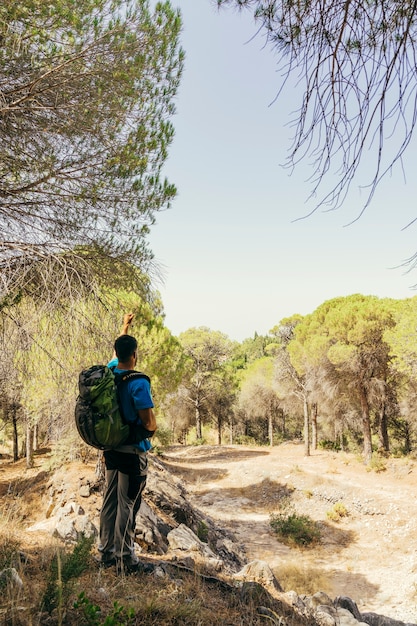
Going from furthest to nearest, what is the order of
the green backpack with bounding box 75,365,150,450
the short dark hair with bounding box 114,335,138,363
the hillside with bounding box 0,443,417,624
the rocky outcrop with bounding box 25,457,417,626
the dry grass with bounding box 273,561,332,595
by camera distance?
the hillside with bounding box 0,443,417,624 < the dry grass with bounding box 273,561,332,595 < the rocky outcrop with bounding box 25,457,417,626 < the short dark hair with bounding box 114,335,138,363 < the green backpack with bounding box 75,365,150,450

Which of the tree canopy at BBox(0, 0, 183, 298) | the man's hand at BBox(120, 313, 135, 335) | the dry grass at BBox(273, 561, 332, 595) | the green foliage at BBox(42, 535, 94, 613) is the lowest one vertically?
the dry grass at BBox(273, 561, 332, 595)

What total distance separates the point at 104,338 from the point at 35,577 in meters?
2.21

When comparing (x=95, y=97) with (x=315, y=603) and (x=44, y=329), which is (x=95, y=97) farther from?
(x=315, y=603)

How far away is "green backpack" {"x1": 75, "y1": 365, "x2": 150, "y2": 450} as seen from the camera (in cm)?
296

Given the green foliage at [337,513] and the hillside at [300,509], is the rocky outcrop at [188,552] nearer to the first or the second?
the hillside at [300,509]

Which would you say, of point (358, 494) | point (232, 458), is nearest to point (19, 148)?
point (358, 494)

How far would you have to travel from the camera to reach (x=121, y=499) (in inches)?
127

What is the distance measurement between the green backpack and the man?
10 cm

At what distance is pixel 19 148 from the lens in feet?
15.1

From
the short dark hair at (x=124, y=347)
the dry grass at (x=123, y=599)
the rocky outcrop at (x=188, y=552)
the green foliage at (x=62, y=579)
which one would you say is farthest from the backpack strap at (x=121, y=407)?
the rocky outcrop at (x=188, y=552)

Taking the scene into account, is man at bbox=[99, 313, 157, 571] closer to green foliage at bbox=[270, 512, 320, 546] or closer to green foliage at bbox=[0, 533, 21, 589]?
green foliage at bbox=[0, 533, 21, 589]

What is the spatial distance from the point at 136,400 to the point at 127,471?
585 millimetres

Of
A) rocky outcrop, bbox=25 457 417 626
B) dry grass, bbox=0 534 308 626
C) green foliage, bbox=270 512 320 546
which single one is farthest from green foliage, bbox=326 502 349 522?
dry grass, bbox=0 534 308 626

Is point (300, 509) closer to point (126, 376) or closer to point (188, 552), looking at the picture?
point (188, 552)
